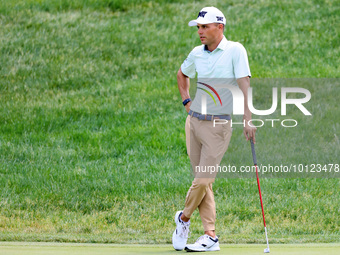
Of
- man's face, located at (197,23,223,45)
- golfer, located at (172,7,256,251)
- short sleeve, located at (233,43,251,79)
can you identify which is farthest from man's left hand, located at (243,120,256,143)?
man's face, located at (197,23,223,45)

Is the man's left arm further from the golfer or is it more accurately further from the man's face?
the man's face

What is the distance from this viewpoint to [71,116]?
16.5 metres

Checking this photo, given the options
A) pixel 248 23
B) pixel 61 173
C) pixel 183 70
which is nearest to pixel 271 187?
pixel 61 173

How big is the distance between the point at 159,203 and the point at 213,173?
14.7ft

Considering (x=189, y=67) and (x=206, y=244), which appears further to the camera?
(x=189, y=67)

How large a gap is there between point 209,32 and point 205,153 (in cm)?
117

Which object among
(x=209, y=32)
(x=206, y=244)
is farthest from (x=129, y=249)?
(x=209, y=32)

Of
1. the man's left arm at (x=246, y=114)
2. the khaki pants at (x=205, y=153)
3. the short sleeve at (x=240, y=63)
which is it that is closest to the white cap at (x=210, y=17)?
the short sleeve at (x=240, y=63)

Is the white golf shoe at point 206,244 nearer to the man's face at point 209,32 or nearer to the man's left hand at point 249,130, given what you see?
the man's left hand at point 249,130

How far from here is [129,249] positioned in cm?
721

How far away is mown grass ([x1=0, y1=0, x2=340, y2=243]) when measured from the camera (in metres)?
10.5

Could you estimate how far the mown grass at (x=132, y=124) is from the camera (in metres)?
10.5

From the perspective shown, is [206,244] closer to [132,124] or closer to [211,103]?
[211,103]

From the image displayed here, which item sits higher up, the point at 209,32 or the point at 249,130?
the point at 209,32
